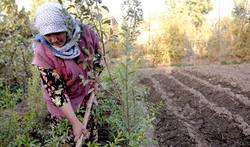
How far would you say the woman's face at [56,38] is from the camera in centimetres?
149

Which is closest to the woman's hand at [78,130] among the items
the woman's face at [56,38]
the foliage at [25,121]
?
the foliage at [25,121]

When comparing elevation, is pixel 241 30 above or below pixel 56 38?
above

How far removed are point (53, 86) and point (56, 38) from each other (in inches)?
13.2

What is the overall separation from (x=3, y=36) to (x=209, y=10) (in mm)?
33734

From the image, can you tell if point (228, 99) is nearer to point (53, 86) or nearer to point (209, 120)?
point (209, 120)

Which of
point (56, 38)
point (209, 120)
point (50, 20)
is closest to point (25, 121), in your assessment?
point (56, 38)

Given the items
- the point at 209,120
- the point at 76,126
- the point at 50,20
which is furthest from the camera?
the point at 209,120

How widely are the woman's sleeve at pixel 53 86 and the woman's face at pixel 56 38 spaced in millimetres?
192

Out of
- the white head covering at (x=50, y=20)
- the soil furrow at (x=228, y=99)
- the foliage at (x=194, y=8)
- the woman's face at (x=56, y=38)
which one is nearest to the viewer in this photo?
the white head covering at (x=50, y=20)

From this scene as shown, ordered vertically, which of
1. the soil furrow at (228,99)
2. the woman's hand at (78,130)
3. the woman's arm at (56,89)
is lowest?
the soil furrow at (228,99)

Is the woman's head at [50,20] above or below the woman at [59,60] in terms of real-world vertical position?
above

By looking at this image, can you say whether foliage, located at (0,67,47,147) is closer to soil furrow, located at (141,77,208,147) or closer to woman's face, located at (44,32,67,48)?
woman's face, located at (44,32,67,48)

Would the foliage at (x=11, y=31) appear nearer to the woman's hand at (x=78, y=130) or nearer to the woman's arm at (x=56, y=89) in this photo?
the woman's arm at (x=56, y=89)

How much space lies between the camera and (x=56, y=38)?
1510mm
